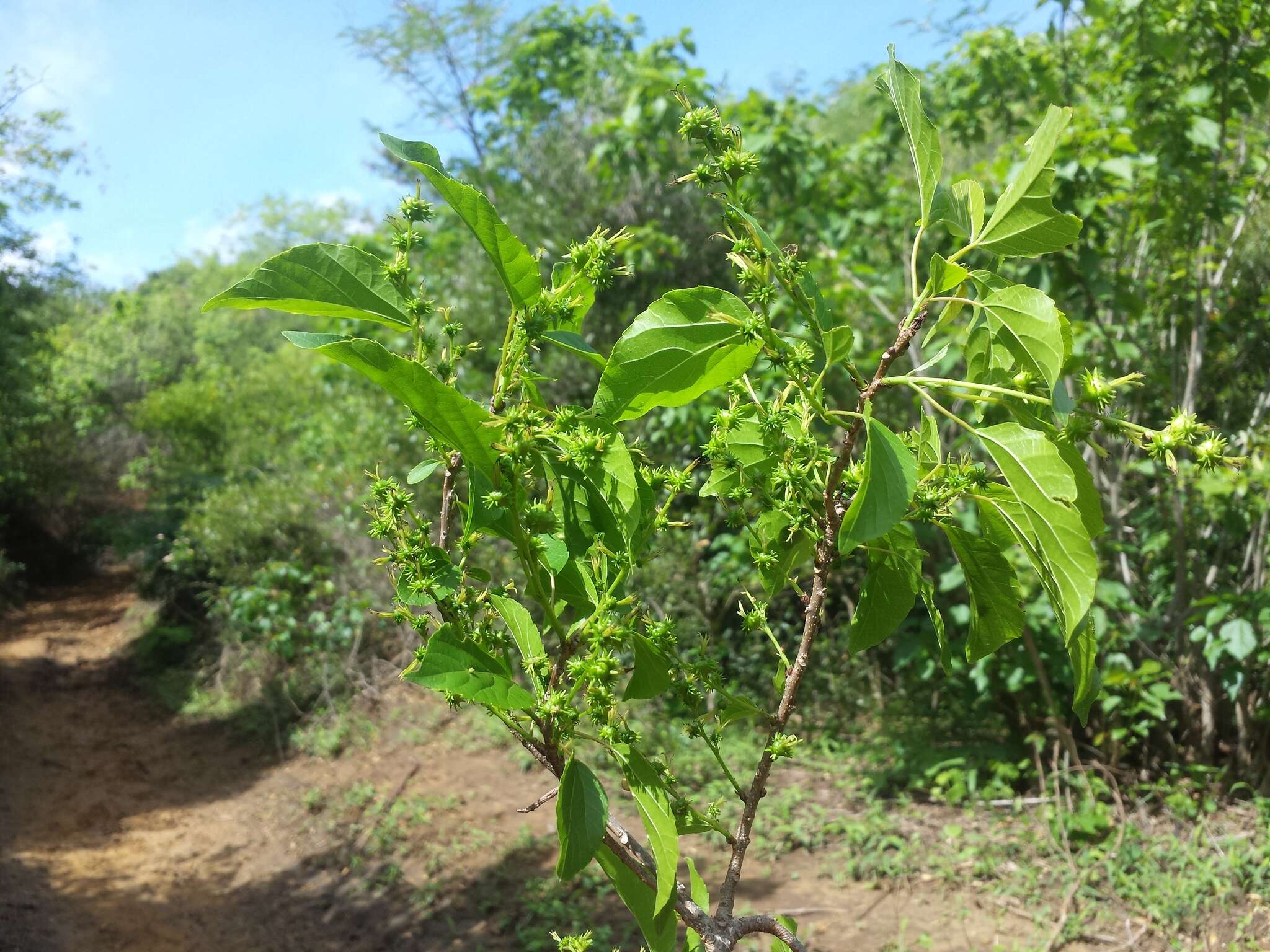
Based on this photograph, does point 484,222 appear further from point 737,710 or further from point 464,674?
point 737,710

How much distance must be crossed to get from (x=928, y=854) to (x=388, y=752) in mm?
3892

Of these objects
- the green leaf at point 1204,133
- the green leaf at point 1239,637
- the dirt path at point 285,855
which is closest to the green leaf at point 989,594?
the dirt path at point 285,855

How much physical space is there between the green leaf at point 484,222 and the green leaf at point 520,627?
0.27 meters

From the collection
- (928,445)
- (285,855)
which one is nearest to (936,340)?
(928,445)

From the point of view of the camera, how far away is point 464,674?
2.32 ft

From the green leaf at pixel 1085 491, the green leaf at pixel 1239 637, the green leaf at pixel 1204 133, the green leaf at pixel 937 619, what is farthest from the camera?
the green leaf at pixel 1204 133

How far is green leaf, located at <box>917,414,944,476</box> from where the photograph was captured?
895mm

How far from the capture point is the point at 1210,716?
12.7 ft

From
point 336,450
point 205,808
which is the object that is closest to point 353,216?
point 336,450

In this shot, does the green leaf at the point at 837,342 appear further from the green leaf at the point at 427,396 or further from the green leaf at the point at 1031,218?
the green leaf at the point at 427,396

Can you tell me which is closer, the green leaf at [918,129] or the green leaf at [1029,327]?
the green leaf at [1029,327]

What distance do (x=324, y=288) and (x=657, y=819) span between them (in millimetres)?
545

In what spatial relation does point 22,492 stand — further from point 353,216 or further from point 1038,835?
point 353,216

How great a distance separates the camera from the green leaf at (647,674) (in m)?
0.82
